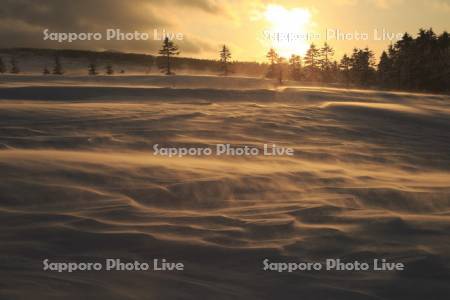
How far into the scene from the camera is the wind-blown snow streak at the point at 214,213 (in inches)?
124

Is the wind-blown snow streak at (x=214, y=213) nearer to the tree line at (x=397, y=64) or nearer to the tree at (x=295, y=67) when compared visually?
the tree line at (x=397, y=64)

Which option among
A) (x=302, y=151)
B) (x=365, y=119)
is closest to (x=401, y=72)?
(x=365, y=119)

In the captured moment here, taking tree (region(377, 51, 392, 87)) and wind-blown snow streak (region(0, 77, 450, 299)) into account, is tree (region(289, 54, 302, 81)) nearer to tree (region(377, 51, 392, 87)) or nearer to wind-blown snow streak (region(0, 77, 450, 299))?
tree (region(377, 51, 392, 87))

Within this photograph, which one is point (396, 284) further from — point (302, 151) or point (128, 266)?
point (302, 151)

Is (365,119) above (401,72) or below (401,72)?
below

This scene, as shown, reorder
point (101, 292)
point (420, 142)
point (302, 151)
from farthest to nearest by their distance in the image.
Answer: point (420, 142) < point (302, 151) < point (101, 292)

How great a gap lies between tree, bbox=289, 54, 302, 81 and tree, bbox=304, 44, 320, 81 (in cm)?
201

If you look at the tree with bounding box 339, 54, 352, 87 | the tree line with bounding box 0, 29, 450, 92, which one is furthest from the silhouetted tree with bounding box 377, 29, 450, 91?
the tree with bounding box 339, 54, 352, 87

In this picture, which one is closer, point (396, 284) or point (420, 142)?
point (396, 284)

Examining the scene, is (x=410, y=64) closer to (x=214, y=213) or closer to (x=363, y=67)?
(x=363, y=67)

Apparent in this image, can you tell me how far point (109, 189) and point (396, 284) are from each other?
3163 millimetres

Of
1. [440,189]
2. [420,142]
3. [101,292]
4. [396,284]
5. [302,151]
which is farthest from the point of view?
[420,142]

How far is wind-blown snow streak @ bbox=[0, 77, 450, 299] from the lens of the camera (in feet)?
10.3

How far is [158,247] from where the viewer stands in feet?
12.0
